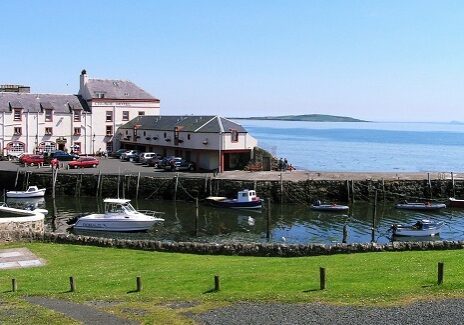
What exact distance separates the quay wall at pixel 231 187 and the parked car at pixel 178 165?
156 inches

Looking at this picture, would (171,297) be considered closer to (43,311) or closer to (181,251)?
(43,311)

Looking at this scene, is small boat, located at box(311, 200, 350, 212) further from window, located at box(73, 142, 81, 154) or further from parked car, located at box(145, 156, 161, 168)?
window, located at box(73, 142, 81, 154)

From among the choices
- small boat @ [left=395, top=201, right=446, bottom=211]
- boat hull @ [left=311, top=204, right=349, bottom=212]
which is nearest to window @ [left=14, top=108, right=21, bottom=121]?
boat hull @ [left=311, top=204, right=349, bottom=212]

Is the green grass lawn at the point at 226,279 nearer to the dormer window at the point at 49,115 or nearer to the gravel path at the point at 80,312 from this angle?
the gravel path at the point at 80,312

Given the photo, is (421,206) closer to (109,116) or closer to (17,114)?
(109,116)

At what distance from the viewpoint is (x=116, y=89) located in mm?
90500

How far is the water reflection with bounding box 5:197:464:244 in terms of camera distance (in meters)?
46.9

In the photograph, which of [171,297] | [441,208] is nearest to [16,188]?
[441,208]

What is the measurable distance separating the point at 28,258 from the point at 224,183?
36148mm

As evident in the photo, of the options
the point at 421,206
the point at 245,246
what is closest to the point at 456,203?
the point at 421,206

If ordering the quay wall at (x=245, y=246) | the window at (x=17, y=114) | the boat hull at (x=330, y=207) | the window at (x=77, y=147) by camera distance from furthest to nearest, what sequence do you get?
1. the window at (x=77, y=147)
2. the window at (x=17, y=114)
3. the boat hull at (x=330, y=207)
4. the quay wall at (x=245, y=246)

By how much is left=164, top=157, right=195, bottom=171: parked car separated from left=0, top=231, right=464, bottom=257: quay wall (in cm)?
3841

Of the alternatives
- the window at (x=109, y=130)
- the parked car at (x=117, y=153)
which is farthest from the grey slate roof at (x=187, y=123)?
the parked car at (x=117, y=153)

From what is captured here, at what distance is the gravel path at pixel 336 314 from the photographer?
17094 mm
